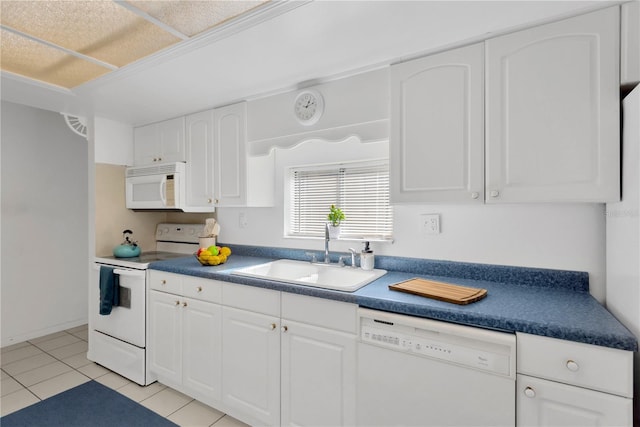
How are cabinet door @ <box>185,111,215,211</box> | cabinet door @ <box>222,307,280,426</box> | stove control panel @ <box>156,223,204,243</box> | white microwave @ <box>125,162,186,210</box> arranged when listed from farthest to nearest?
stove control panel @ <box>156,223,204,243</box> → white microwave @ <box>125,162,186,210</box> → cabinet door @ <box>185,111,215,211</box> → cabinet door @ <box>222,307,280,426</box>

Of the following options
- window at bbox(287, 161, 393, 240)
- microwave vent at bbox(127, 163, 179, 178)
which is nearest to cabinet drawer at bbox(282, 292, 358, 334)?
window at bbox(287, 161, 393, 240)

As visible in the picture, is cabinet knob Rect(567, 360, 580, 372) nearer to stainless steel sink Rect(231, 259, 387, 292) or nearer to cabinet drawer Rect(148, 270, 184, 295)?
stainless steel sink Rect(231, 259, 387, 292)

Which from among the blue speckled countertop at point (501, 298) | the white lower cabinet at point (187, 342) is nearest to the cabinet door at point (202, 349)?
the white lower cabinet at point (187, 342)

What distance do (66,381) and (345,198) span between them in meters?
2.54

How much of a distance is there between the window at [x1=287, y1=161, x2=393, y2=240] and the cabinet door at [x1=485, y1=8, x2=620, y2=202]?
806mm

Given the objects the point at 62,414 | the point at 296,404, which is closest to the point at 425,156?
the point at 296,404

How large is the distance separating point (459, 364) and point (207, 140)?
2.32m

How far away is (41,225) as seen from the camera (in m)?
3.30

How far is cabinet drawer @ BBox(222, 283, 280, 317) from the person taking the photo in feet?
5.84

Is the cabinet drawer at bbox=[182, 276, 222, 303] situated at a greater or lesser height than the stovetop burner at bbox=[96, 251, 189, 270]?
lesser

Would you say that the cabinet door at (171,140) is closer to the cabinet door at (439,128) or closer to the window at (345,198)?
the window at (345,198)

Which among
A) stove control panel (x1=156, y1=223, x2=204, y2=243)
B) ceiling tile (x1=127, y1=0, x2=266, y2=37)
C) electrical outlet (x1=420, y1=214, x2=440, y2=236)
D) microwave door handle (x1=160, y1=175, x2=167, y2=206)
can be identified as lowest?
stove control panel (x1=156, y1=223, x2=204, y2=243)

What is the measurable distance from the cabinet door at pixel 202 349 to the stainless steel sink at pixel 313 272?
1.18ft

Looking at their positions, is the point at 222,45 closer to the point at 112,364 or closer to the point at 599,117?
the point at 599,117
